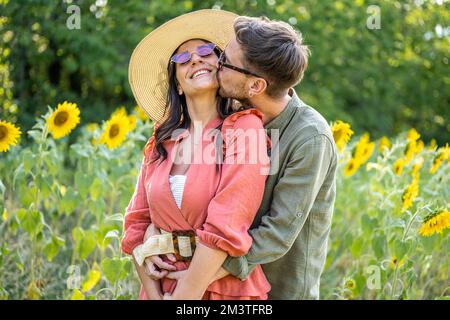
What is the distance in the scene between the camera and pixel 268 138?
256cm

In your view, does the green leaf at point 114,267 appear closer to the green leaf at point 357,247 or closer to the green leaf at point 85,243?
the green leaf at point 85,243

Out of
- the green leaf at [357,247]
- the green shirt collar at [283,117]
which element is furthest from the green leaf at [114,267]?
the green leaf at [357,247]

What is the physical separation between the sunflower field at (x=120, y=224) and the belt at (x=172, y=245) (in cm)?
56

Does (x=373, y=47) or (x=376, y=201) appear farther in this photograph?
(x=373, y=47)

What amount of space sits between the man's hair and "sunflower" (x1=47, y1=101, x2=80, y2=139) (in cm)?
127

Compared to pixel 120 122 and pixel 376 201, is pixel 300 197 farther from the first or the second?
pixel 376 201

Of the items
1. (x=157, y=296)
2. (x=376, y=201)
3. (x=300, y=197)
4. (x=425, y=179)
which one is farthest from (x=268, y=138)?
(x=425, y=179)

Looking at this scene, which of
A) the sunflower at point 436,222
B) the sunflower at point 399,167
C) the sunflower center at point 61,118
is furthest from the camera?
the sunflower at point 399,167

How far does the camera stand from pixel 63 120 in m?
3.46

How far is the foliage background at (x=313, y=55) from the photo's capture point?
6.16m

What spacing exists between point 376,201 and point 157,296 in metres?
2.07

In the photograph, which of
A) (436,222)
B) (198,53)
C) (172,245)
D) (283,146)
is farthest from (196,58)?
(436,222)

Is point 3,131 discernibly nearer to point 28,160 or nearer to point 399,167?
point 28,160
